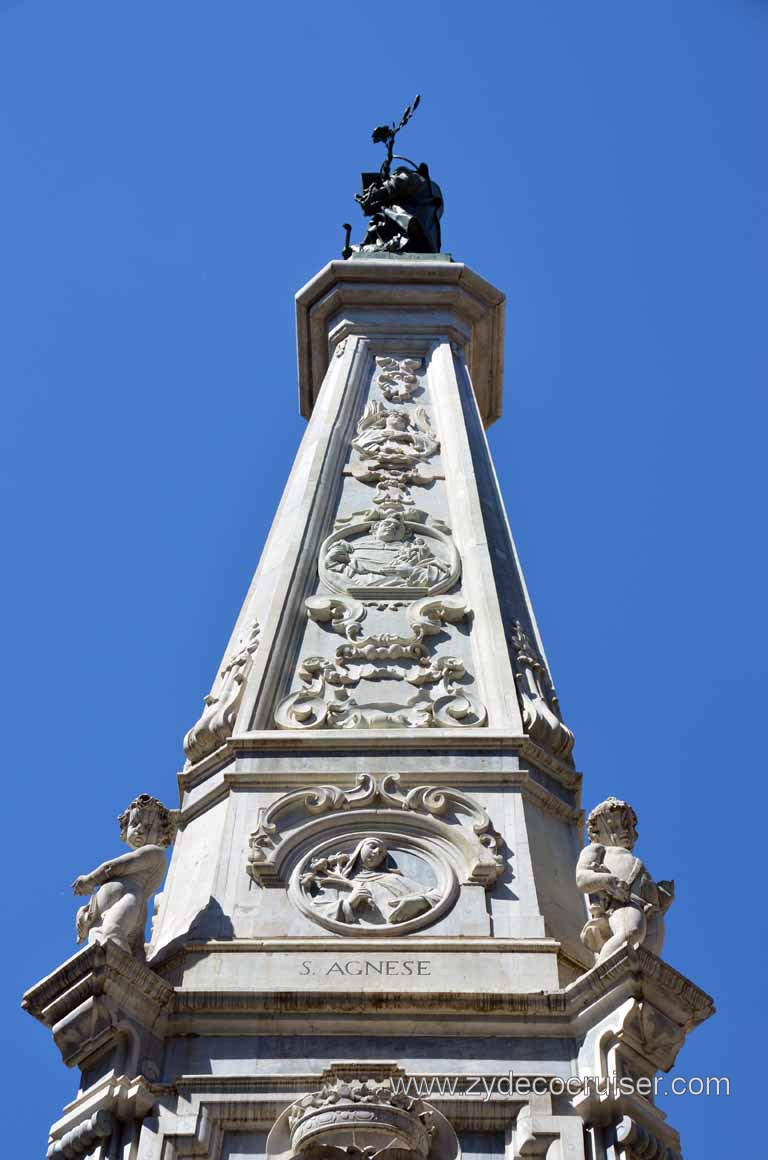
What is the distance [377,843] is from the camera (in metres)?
19.7

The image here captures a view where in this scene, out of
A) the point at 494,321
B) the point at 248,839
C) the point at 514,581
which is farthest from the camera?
the point at 494,321

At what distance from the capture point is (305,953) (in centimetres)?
1839

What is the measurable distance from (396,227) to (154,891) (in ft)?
58.2

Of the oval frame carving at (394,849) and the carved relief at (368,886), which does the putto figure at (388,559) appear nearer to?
the oval frame carving at (394,849)

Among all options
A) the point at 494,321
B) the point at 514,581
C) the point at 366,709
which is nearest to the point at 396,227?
the point at 494,321

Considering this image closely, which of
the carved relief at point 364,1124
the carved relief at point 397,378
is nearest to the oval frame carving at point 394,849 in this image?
the carved relief at point 364,1124

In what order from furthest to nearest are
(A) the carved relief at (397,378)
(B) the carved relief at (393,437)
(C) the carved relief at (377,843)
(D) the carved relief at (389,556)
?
(A) the carved relief at (397,378)
(B) the carved relief at (393,437)
(D) the carved relief at (389,556)
(C) the carved relief at (377,843)

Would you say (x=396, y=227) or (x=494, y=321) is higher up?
(x=396, y=227)

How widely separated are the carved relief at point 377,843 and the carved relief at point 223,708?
1.67 meters

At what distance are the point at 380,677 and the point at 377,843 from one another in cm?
305

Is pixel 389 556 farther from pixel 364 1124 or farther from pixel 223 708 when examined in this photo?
pixel 364 1124

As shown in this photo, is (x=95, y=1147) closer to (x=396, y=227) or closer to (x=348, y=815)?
(x=348, y=815)

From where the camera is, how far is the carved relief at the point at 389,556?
24000 mm

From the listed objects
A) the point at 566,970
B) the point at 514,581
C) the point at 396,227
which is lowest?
the point at 566,970
